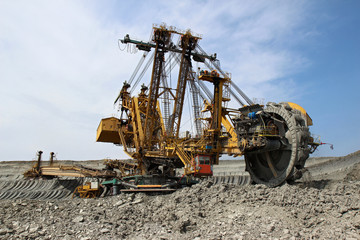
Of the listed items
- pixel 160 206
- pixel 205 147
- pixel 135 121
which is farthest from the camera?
pixel 135 121

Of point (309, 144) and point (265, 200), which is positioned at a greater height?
point (309, 144)

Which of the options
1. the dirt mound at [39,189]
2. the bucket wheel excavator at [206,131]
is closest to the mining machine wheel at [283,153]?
the bucket wheel excavator at [206,131]

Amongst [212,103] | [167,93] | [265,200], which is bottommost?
[265,200]

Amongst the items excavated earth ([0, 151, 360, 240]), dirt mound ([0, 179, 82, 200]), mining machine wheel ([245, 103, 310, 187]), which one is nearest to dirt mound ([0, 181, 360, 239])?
excavated earth ([0, 151, 360, 240])

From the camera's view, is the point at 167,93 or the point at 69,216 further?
the point at 167,93

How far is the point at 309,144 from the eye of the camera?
18984mm

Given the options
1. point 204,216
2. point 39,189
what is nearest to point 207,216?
point 204,216

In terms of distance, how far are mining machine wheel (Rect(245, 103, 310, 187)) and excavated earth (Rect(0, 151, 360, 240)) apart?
203 centimetres

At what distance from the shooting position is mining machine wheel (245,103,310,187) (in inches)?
709

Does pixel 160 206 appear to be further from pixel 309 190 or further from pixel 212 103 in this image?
pixel 212 103

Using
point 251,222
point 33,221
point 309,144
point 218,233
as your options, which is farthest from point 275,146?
point 33,221

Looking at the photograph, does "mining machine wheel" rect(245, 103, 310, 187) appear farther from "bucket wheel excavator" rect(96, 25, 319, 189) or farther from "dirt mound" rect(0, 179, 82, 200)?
"dirt mound" rect(0, 179, 82, 200)

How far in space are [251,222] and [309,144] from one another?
864 centimetres

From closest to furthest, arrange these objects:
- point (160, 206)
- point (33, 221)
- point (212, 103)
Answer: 1. point (33, 221)
2. point (160, 206)
3. point (212, 103)
